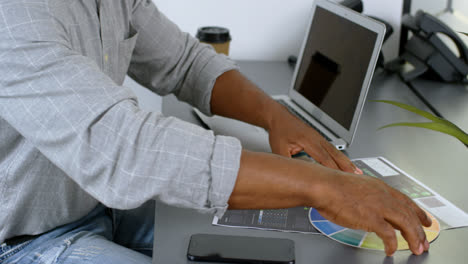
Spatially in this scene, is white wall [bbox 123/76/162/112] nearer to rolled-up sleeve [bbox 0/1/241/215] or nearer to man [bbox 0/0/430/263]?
man [bbox 0/0/430/263]

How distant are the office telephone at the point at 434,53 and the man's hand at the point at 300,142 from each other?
0.68 meters

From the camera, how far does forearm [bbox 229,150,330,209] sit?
71 cm

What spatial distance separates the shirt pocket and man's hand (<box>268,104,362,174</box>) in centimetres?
36

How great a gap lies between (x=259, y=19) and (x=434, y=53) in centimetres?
61

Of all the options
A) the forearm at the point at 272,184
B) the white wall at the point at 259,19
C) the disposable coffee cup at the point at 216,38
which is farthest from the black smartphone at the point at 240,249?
the white wall at the point at 259,19

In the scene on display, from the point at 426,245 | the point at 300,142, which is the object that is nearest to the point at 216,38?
the point at 300,142

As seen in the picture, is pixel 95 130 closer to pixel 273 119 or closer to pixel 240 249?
pixel 240 249

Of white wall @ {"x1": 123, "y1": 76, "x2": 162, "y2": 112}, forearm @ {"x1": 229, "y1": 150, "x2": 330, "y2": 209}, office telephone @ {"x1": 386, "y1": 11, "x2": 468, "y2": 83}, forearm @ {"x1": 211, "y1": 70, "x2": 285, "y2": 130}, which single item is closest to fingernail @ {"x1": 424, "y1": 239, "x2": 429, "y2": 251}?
forearm @ {"x1": 229, "y1": 150, "x2": 330, "y2": 209}

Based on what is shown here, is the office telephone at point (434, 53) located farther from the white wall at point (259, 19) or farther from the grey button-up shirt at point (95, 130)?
the grey button-up shirt at point (95, 130)

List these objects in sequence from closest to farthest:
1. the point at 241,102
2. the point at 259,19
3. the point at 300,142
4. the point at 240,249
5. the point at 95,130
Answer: the point at 95,130, the point at 240,249, the point at 300,142, the point at 241,102, the point at 259,19

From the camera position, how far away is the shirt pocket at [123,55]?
3.65 ft

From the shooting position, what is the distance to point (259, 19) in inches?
71.6

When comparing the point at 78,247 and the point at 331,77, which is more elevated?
the point at 331,77

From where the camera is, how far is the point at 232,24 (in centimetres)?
181
